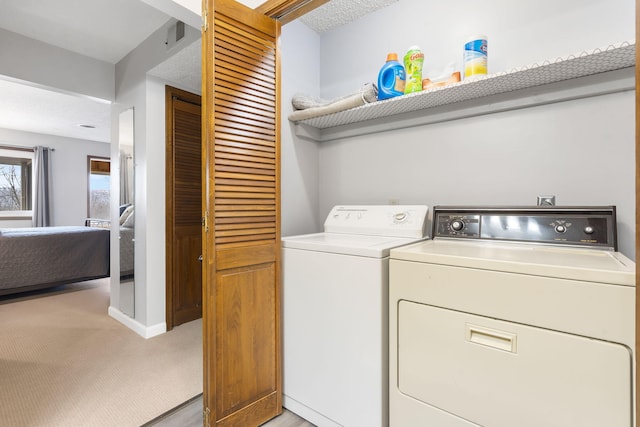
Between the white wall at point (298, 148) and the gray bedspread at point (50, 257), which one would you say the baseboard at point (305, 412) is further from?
the gray bedspread at point (50, 257)

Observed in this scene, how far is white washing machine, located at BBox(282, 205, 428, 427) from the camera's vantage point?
4.18 ft

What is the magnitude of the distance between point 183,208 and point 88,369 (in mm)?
1411

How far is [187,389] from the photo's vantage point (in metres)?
1.88

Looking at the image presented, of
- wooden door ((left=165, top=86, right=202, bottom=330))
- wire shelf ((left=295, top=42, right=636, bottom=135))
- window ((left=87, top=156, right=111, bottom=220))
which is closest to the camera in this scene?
wire shelf ((left=295, top=42, right=636, bottom=135))

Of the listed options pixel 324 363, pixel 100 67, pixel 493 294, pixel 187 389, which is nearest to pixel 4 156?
pixel 100 67

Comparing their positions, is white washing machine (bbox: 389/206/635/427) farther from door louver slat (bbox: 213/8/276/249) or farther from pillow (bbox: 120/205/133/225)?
pillow (bbox: 120/205/133/225)

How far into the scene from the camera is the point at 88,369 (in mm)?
2109

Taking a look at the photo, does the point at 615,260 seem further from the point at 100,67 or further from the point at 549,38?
the point at 100,67

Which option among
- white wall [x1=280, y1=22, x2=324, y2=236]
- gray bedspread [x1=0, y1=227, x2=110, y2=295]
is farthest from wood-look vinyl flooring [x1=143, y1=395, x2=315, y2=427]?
gray bedspread [x1=0, y1=227, x2=110, y2=295]

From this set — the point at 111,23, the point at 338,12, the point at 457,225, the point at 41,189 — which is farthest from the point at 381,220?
the point at 41,189

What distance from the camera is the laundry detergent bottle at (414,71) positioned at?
1629mm

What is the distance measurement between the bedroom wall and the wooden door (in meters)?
5.53

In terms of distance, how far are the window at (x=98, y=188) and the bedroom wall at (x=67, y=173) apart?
0.12 metres

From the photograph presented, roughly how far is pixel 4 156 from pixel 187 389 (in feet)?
23.3
